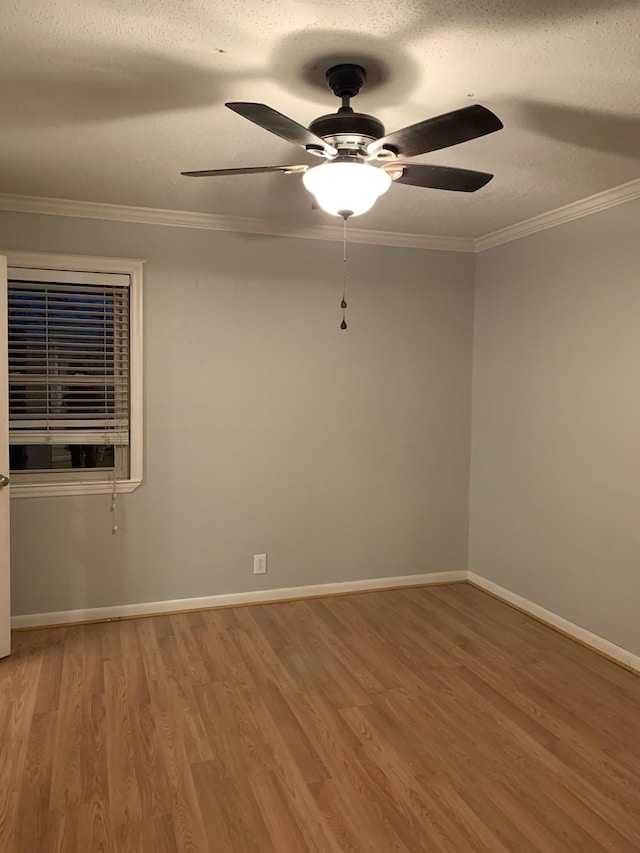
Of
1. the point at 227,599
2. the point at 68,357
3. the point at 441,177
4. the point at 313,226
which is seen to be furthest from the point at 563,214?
the point at 227,599

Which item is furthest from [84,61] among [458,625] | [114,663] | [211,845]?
[458,625]

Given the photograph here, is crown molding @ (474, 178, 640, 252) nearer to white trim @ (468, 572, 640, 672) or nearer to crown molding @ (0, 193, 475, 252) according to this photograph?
crown molding @ (0, 193, 475, 252)

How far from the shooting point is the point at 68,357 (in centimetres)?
370

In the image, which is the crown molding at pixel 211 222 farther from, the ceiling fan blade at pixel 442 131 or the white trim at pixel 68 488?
the ceiling fan blade at pixel 442 131

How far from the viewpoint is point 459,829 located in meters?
2.10

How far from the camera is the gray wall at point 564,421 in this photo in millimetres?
3328

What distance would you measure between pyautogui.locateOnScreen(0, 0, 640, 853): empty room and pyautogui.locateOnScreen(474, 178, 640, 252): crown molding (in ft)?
0.08

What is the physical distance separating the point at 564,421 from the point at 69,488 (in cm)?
286

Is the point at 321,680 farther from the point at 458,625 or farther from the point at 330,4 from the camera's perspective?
the point at 330,4

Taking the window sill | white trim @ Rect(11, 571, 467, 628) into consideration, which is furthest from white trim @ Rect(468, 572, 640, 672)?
the window sill

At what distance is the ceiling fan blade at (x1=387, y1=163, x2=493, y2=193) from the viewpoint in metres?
2.23

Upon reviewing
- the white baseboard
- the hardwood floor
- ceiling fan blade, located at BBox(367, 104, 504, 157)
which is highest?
ceiling fan blade, located at BBox(367, 104, 504, 157)

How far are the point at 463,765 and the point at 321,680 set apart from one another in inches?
33.6

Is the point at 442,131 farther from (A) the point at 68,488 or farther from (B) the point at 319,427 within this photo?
(A) the point at 68,488
